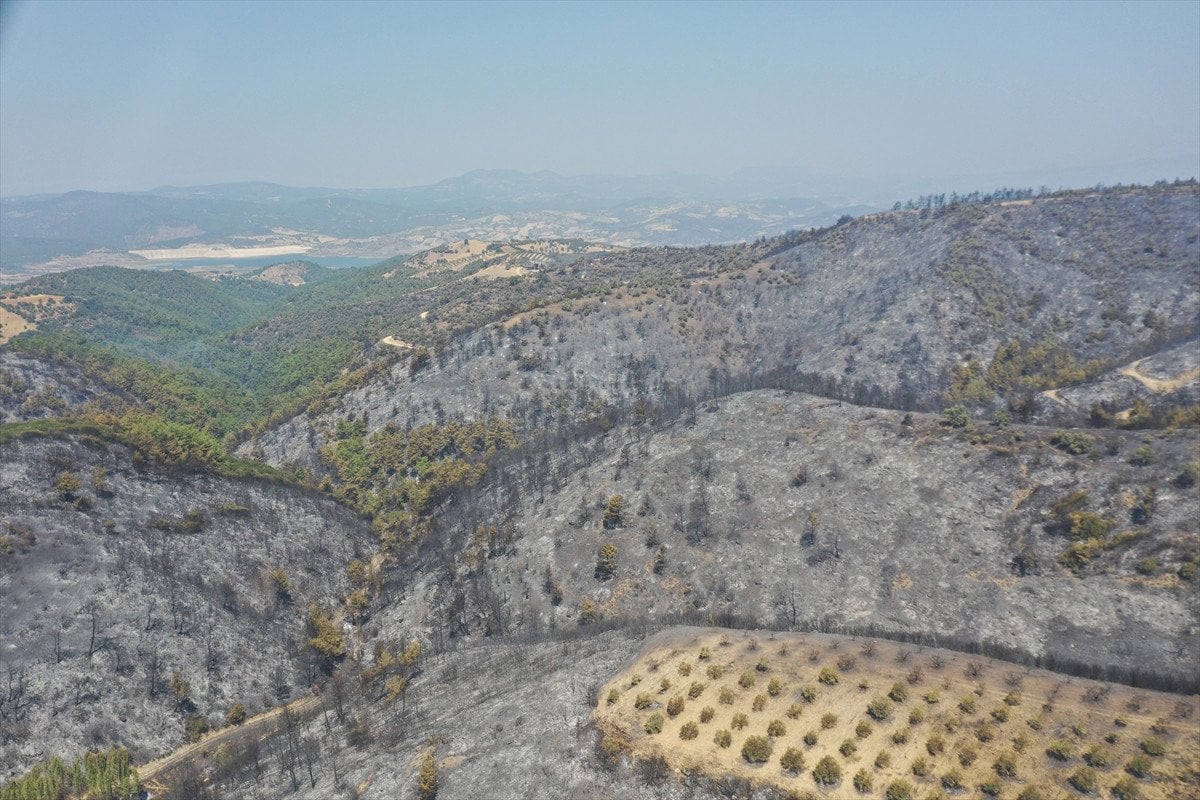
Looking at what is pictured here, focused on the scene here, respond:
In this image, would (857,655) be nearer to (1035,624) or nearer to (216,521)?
(1035,624)

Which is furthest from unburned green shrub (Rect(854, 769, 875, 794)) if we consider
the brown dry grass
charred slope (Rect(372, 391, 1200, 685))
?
charred slope (Rect(372, 391, 1200, 685))

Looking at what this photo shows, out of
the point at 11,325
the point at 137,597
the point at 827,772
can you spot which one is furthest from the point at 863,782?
the point at 11,325

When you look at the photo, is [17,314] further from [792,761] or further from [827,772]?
[827,772]

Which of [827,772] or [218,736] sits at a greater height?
[827,772]

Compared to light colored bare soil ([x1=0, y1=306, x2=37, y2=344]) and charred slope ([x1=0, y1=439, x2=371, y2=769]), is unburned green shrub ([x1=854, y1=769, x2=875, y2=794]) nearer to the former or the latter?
charred slope ([x1=0, y1=439, x2=371, y2=769])

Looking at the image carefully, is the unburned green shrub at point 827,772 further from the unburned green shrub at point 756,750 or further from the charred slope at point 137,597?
the charred slope at point 137,597

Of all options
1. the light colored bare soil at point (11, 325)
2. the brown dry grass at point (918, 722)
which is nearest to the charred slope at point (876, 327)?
the brown dry grass at point (918, 722)
